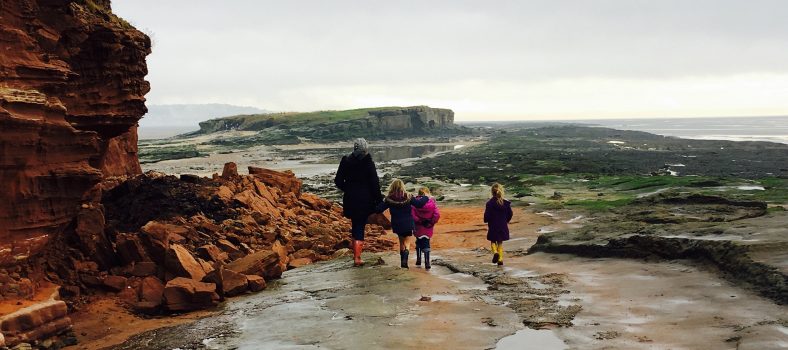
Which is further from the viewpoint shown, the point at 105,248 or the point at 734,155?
the point at 734,155

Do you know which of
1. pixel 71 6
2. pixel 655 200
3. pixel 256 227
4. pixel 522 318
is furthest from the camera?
pixel 655 200

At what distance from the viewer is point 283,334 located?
7.48 metres

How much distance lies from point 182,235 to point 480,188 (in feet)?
75.9

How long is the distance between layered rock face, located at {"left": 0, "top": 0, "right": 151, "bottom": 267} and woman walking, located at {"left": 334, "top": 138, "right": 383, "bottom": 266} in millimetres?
4432

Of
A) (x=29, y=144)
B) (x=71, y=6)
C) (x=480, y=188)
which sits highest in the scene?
(x=71, y=6)

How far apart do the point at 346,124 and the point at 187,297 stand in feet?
347

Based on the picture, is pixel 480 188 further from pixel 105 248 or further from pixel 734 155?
pixel 734 155

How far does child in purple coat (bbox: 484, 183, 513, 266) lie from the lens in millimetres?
11711

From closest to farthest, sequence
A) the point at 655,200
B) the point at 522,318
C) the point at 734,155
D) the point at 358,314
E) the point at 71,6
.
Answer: the point at 522,318 → the point at 358,314 → the point at 71,6 → the point at 655,200 → the point at 734,155

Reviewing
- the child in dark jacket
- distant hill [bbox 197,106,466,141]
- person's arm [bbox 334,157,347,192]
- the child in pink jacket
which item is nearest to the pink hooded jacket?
the child in pink jacket

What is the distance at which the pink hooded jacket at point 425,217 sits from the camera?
1148 cm

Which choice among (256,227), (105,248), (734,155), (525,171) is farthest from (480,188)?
(734,155)

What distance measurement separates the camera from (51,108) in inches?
353

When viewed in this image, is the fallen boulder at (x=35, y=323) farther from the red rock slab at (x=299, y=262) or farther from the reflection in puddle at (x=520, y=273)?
the reflection in puddle at (x=520, y=273)
